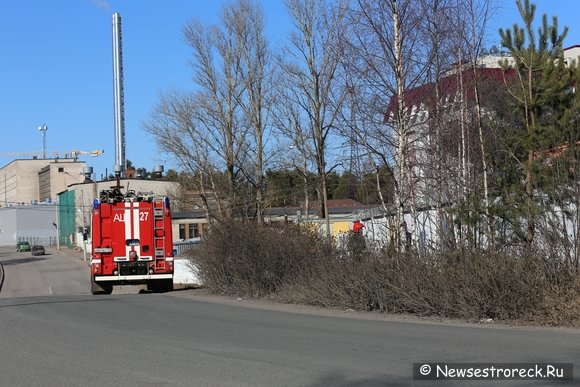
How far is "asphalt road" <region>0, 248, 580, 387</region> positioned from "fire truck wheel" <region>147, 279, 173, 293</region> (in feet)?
28.4

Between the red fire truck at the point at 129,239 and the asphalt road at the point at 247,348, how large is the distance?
7364 millimetres

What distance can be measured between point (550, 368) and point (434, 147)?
31.8 ft

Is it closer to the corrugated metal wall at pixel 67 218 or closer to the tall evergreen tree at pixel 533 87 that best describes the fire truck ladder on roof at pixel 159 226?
the tall evergreen tree at pixel 533 87

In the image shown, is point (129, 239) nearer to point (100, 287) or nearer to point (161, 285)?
point (100, 287)

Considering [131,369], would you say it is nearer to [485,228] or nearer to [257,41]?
[485,228]

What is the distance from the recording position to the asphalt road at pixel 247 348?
8.23 meters

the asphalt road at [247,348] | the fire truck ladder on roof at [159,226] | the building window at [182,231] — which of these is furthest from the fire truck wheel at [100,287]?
the building window at [182,231]

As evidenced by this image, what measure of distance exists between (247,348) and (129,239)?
1399cm

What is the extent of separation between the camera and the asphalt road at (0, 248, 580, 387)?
823 cm

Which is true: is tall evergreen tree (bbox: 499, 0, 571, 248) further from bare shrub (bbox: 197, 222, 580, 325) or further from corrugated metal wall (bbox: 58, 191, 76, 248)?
corrugated metal wall (bbox: 58, 191, 76, 248)

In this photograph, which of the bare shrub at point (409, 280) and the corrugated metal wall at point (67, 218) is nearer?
the bare shrub at point (409, 280)

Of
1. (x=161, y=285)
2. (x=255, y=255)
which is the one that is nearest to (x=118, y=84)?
(x=161, y=285)

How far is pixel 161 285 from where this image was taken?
2586 cm

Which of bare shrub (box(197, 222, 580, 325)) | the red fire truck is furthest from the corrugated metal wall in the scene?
bare shrub (box(197, 222, 580, 325))
